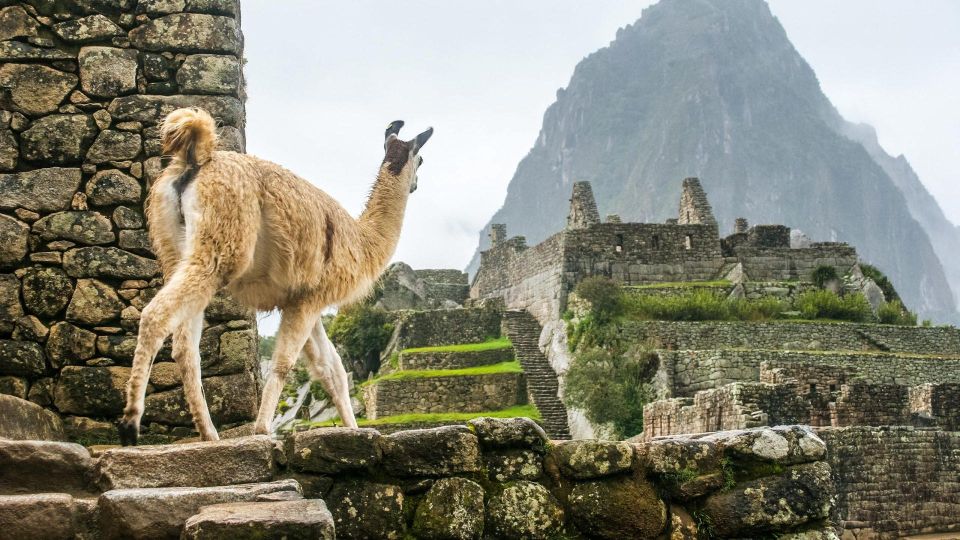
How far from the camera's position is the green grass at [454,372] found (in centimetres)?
3353

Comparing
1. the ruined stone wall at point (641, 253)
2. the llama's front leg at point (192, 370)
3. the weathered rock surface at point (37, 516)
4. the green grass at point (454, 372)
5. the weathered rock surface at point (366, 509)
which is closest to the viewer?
the weathered rock surface at point (37, 516)

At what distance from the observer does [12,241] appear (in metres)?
7.49

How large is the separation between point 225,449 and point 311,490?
451 mm

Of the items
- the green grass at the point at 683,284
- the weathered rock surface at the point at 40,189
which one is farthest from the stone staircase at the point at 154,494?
the green grass at the point at 683,284

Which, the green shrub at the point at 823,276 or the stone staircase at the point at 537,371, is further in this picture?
the green shrub at the point at 823,276

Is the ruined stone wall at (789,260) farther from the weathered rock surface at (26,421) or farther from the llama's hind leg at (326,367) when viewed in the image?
the weathered rock surface at (26,421)

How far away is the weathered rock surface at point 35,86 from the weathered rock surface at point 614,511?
15.2 ft

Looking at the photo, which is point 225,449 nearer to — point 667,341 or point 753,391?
point 753,391

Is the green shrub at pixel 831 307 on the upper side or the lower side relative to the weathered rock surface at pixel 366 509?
upper

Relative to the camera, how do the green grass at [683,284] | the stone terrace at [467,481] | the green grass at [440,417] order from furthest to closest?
the green grass at [683,284] < the green grass at [440,417] < the stone terrace at [467,481]

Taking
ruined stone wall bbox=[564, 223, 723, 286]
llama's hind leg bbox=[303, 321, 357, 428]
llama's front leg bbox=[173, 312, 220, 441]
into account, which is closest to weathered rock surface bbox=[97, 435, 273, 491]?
llama's front leg bbox=[173, 312, 220, 441]

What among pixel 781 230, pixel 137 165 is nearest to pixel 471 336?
pixel 781 230

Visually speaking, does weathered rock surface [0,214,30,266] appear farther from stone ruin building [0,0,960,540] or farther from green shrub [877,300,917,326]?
green shrub [877,300,917,326]

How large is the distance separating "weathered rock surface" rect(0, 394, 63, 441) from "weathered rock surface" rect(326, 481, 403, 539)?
200 cm
